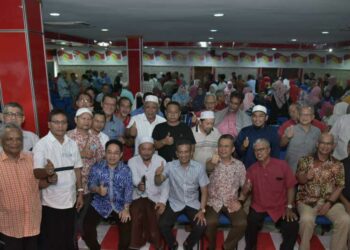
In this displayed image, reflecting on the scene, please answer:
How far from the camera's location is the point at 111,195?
133 inches

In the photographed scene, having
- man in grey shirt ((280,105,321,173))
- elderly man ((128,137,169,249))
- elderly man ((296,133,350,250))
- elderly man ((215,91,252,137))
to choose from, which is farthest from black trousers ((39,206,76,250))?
man in grey shirt ((280,105,321,173))

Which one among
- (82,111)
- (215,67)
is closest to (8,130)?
(82,111)

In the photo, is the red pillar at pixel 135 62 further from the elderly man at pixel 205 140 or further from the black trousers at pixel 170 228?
the black trousers at pixel 170 228

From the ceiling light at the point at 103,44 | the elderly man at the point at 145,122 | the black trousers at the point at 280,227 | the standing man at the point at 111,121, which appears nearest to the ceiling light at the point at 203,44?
the ceiling light at the point at 103,44

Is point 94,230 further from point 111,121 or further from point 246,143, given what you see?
point 246,143

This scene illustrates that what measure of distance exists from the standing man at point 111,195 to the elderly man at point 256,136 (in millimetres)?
1385

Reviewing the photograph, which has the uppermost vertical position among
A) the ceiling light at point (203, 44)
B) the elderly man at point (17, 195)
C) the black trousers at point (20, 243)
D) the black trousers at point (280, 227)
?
the ceiling light at point (203, 44)

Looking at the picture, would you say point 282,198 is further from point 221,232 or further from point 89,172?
point 89,172

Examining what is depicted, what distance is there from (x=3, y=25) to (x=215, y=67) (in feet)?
45.3

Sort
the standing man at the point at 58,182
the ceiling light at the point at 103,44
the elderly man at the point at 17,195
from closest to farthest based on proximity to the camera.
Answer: the elderly man at the point at 17,195, the standing man at the point at 58,182, the ceiling light at the point at 103,44

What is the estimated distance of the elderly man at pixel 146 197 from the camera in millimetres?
3490

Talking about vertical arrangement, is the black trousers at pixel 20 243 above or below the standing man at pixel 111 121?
below

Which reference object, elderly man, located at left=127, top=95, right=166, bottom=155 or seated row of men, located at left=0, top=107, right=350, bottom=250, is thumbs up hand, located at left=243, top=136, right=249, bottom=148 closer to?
seated row of men, located at left=0, top=107, right=350, bottom=250

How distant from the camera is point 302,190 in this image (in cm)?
354
